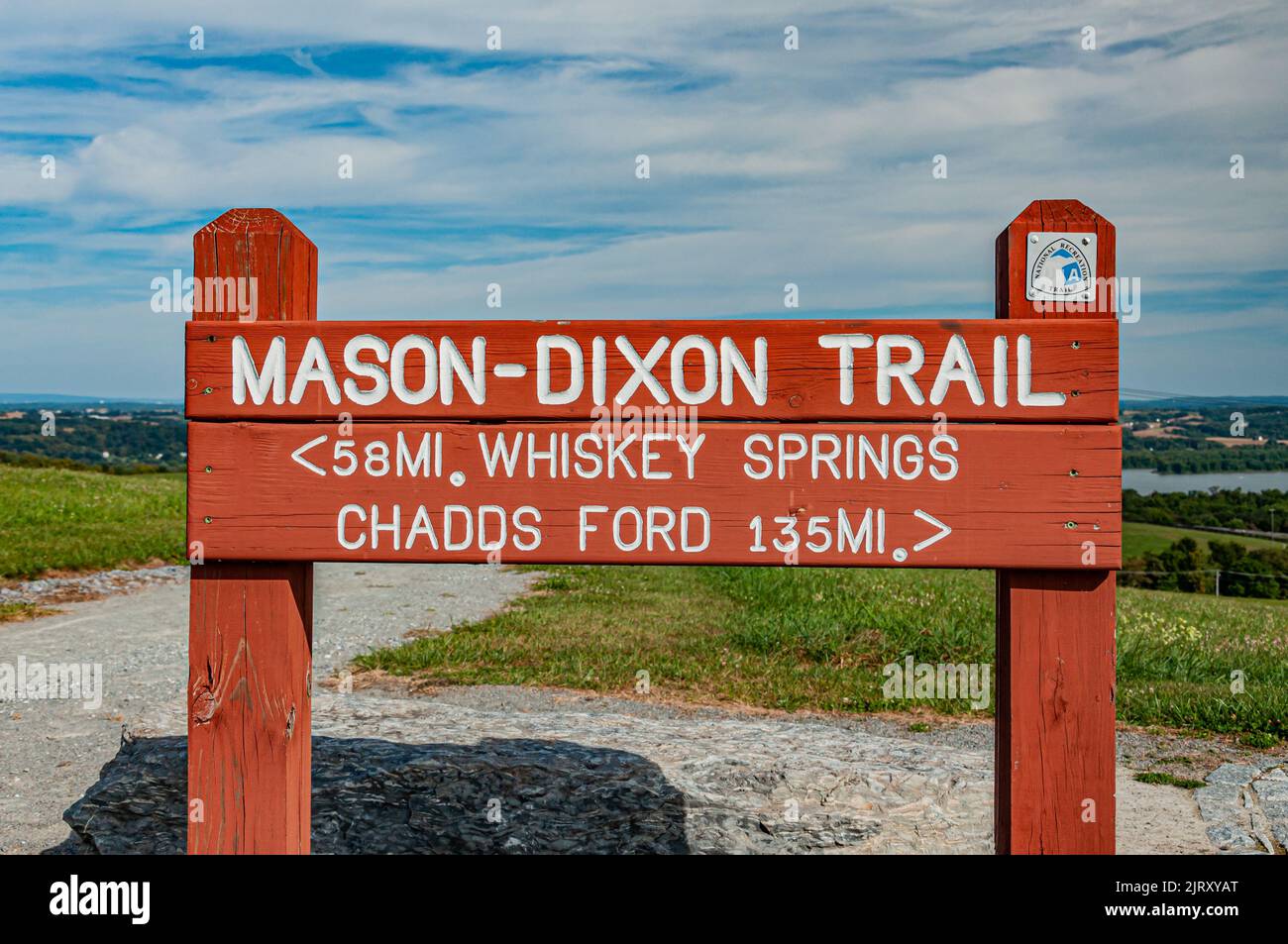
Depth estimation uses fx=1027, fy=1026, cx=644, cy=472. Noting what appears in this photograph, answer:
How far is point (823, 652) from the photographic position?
30.2 feet

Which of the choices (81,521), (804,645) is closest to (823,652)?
(804,645)

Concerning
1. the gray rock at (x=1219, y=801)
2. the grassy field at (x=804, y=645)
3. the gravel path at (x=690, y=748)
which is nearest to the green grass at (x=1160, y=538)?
the grassy field at (x=804, y=645)

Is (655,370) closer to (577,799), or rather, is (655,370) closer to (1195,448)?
(577,799)

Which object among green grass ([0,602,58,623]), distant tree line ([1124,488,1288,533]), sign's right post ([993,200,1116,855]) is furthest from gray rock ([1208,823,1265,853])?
distant tree line ([1124,488,1288,533])

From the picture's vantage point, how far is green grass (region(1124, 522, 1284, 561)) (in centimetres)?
4019

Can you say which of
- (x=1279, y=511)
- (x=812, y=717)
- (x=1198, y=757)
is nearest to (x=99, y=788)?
(x=812, y=717)

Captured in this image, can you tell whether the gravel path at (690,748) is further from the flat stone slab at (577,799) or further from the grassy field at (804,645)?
the grassy field at (804,645)

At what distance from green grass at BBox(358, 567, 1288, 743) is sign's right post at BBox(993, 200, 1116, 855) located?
493cm

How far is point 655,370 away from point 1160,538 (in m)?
46.3

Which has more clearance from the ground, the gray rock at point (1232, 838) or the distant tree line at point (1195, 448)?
the distant tree line at point (1195, 448)

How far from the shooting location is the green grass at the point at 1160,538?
1582 inches

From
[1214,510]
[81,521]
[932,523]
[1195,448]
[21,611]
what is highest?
[1195,448]

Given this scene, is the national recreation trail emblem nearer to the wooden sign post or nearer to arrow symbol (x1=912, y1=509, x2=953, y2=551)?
the wooden sign post

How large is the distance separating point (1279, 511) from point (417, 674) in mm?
52108
